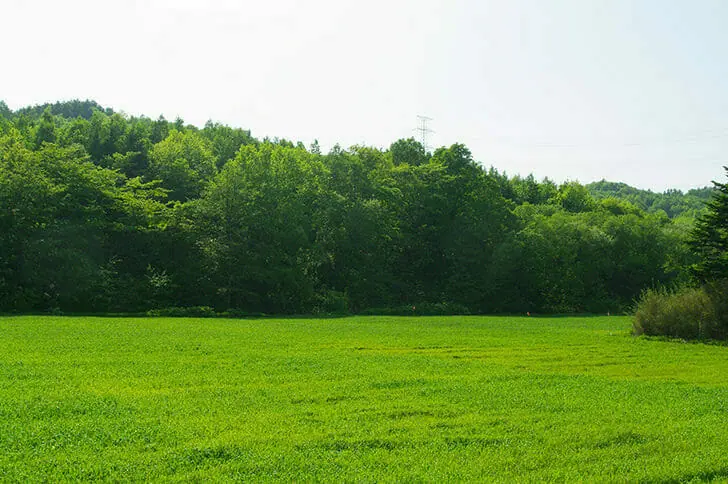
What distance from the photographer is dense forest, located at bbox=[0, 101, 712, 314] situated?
51.0 meters

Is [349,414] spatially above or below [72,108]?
below

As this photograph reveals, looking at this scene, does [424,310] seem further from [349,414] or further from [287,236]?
[349,414]

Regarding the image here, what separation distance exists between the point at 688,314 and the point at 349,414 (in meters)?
28.5

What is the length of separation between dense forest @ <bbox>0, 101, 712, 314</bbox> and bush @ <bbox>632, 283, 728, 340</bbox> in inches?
1088

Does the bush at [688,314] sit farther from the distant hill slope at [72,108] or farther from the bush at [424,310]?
the distant hill slope at [72,108]

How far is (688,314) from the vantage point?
115ft

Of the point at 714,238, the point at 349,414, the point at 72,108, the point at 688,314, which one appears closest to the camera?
the point at 349,414

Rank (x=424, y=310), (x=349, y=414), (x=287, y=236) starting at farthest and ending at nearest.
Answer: (x=424, y=310), (x=287, y=236), (x=349, y=414)

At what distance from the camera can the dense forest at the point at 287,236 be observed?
51000 millimetres

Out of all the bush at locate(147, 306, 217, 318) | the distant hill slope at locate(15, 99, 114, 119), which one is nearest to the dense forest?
the bush at locate(147, 306, 217, 318)

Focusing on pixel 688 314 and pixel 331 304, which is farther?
pixel 331 304

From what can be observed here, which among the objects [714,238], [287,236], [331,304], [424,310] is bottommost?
[424,310]

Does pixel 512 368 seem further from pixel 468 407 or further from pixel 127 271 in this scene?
pixel 127 271

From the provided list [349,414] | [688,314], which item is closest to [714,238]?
[688,314]
